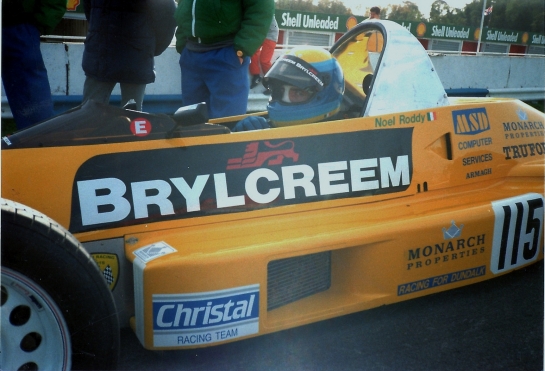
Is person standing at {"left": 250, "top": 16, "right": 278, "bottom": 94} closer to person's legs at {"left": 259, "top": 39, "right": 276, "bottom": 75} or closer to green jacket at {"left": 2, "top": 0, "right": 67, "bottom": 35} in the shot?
person's legs at {"left": 259, "top": 39, "right": 276, "bottom": 75}

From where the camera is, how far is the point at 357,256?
104 inches

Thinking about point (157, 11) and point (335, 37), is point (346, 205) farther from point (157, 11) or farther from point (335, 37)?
point (335, 37)

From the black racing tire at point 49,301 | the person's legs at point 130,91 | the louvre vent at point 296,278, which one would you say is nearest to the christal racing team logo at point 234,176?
the louvre vent at point 296,278

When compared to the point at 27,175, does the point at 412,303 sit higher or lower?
lower

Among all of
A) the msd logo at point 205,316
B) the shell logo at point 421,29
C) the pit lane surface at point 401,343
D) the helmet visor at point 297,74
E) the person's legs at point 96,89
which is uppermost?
the shell logo at point 421,29

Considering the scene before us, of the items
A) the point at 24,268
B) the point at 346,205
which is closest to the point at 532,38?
the point at 346,205

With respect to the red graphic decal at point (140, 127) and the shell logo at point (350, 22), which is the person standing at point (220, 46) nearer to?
the red graphic decal at point (140, 127)

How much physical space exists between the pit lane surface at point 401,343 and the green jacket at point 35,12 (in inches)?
100

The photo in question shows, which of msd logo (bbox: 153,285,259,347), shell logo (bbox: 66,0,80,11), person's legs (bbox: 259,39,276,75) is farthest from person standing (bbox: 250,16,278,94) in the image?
msd logo (bbox: 153,285,259,347)

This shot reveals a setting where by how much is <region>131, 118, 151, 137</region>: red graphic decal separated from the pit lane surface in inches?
33.4

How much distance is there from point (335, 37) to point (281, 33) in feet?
5.19

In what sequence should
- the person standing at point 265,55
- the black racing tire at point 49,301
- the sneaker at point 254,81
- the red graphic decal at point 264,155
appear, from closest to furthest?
the black racing tire at point 49,301 < the red graphic decal at point 264,155 < the person standing at point 265,55 < the sneaker at point 254,81

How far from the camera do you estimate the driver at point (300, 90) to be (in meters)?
3.03

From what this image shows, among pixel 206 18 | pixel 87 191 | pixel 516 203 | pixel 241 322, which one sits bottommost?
pixel 241 322
